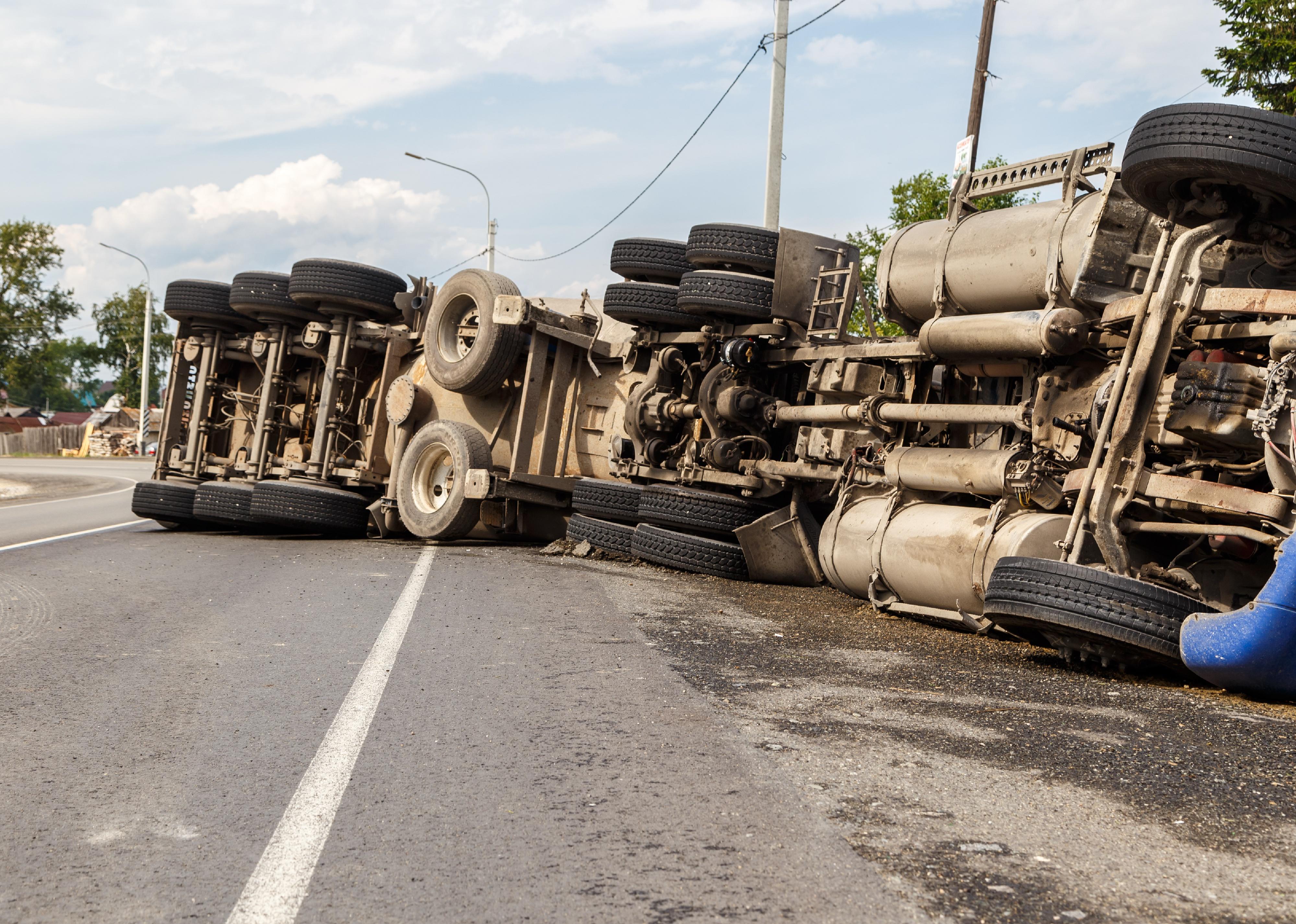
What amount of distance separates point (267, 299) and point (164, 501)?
254cm

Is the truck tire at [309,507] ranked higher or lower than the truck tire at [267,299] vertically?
lower

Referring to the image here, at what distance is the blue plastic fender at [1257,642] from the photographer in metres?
4.94

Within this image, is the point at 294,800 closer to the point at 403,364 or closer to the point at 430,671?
the point at 430,671

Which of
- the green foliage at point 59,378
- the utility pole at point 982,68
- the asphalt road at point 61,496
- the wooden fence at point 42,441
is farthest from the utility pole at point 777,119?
the green foliage at point 59,378

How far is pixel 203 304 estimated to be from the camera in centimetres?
1477

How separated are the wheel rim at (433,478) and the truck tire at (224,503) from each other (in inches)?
71.4

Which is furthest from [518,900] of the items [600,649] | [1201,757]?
[600,649]

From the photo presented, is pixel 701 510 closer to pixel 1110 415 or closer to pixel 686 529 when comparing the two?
pixel 686 529

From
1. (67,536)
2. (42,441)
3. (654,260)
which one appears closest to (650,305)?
(654,260)

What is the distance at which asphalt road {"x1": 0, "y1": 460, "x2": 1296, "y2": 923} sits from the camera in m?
2.88

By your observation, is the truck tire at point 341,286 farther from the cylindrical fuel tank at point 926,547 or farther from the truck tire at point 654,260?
the cylindrical fuel tank at point 926,547

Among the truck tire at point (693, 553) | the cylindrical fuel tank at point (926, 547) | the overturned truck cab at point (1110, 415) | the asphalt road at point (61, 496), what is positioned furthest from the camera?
the asphalt road at point (61, 496)

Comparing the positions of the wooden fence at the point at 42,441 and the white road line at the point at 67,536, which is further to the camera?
the wooden fence at the point at 42,441

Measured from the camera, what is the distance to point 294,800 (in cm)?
354
